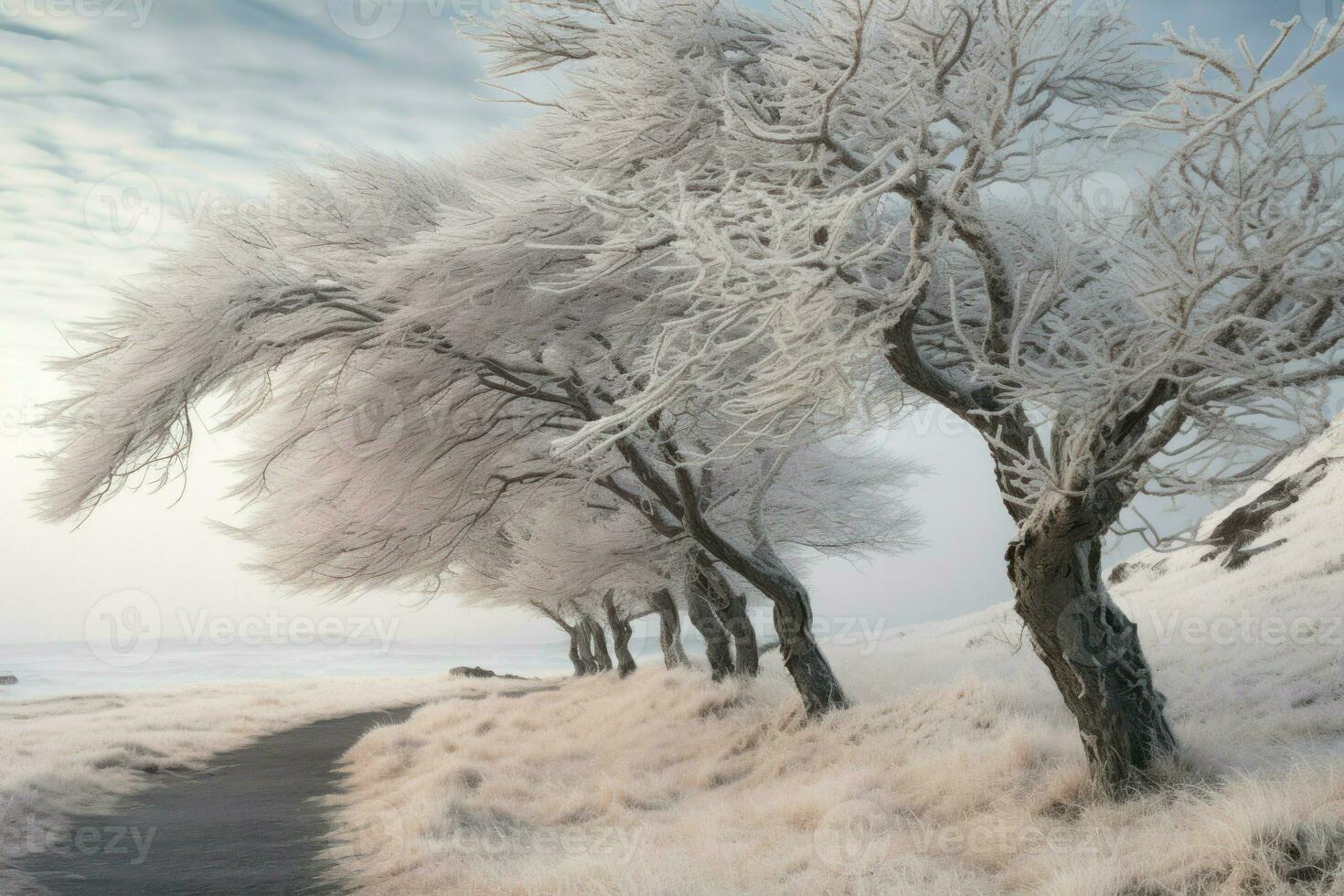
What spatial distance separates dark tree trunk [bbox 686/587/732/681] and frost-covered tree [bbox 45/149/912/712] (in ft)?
5.53

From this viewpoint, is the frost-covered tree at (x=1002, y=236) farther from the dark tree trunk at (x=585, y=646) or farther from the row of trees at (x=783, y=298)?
the dark tree trunk at (x=585, y=646)

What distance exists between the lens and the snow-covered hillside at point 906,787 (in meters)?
4.99

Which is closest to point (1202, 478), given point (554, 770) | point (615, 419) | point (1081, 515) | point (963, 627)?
point (1081, 515)

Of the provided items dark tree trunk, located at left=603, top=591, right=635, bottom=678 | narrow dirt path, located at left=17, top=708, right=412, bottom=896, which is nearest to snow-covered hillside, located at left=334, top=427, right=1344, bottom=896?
narrow dirt path, located at left=17, top=708, right=412, bottom=896

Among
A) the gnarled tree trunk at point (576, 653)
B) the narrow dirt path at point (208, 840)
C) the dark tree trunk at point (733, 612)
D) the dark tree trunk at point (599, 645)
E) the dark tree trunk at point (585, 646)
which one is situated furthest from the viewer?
the gnarled tree trunk at point (576, 653)

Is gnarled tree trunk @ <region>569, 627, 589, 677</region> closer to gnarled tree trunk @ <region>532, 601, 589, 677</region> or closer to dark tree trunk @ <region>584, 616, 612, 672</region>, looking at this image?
gnarled tree trunk @ <region>532, 601, 589, 677</region>

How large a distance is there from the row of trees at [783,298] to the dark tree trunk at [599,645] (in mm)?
18546

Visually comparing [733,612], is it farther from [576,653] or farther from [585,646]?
[576,653]

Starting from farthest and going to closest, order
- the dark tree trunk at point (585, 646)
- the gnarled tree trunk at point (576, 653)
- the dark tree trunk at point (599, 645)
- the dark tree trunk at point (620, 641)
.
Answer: the gnarled tree trunk at point (576, 653)
the dark tree trunk at point (585, 646)
the dark tree trunk at point (599, 645)
the dark tree trunk at point (620, 641)

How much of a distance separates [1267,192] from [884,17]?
205cm

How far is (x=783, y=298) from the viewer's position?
4.91 meters

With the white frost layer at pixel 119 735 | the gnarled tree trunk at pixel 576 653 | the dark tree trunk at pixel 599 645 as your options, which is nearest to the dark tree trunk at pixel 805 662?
the white frost layer at pixel 119 735

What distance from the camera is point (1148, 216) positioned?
4.77 meters

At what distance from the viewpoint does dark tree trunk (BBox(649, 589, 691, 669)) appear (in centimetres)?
1950
